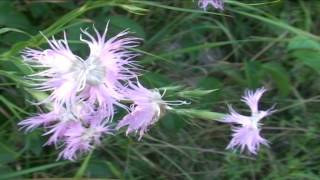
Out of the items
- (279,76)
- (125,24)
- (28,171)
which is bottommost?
(28,171)

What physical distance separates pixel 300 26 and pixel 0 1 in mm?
666

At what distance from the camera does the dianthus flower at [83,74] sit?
0.81 meters

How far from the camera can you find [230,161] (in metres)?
1.26

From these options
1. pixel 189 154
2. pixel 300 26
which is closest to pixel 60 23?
pixel 189 154

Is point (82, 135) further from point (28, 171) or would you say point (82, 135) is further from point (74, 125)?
point (28, 171)

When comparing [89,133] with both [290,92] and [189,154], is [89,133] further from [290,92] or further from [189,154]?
[290,92]

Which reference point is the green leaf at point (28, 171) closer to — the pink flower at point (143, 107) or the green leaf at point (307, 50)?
the pink flower at point (143, 107)

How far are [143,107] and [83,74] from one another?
0.11 meters

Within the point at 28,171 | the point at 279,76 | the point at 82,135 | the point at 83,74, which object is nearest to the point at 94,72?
the point at 83,74

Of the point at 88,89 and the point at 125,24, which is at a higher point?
the point at 125,24

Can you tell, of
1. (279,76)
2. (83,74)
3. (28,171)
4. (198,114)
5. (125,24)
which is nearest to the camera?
(83,74)

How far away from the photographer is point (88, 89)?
0.83 m

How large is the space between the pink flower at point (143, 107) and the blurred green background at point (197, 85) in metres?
0.16

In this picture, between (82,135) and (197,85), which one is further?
(197,85)
